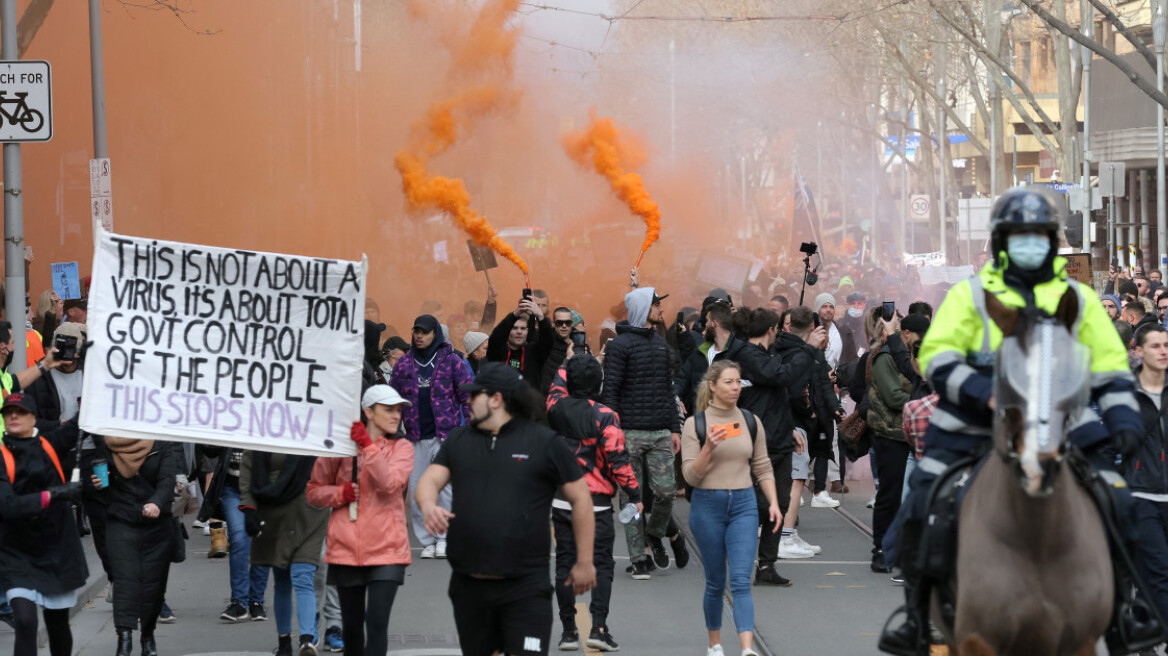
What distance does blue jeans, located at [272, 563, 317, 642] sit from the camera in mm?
8789

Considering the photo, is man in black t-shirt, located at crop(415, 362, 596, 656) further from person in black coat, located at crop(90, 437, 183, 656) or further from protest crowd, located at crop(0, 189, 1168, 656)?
person in black coat, located at crop(90, 437, 183, 656)

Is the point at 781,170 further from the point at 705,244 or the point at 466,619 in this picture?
the point at 466,619

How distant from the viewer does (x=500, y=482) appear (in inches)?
259

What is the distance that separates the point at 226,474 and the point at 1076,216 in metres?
18.2

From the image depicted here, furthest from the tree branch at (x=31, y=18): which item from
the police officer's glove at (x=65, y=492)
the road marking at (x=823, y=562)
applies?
the police officer's glove at (x=65, y=492)

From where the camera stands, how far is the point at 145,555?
336 inches

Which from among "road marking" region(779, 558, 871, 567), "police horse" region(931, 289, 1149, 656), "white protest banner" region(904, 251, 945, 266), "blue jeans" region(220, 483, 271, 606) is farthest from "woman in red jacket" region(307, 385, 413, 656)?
"white protest banner" region(904, 251, 945, 266)

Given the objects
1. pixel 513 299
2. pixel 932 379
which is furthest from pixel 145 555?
pixel 513 299

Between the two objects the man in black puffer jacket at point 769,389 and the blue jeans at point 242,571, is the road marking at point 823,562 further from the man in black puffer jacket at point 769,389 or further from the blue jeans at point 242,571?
the blue jeans at point 242,571

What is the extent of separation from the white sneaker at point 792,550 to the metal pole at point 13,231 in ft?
19.8

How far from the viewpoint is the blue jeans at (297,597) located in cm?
879

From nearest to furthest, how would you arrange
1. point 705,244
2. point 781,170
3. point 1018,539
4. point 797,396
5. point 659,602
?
point 1018,539 → point 659,602 → point 797,396 → point 705,244 → point 781,170

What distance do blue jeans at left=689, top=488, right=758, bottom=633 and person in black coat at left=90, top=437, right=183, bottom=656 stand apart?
9.32 feet

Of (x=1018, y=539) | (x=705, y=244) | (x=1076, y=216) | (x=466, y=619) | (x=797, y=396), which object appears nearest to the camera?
(x=1018, y=539)
